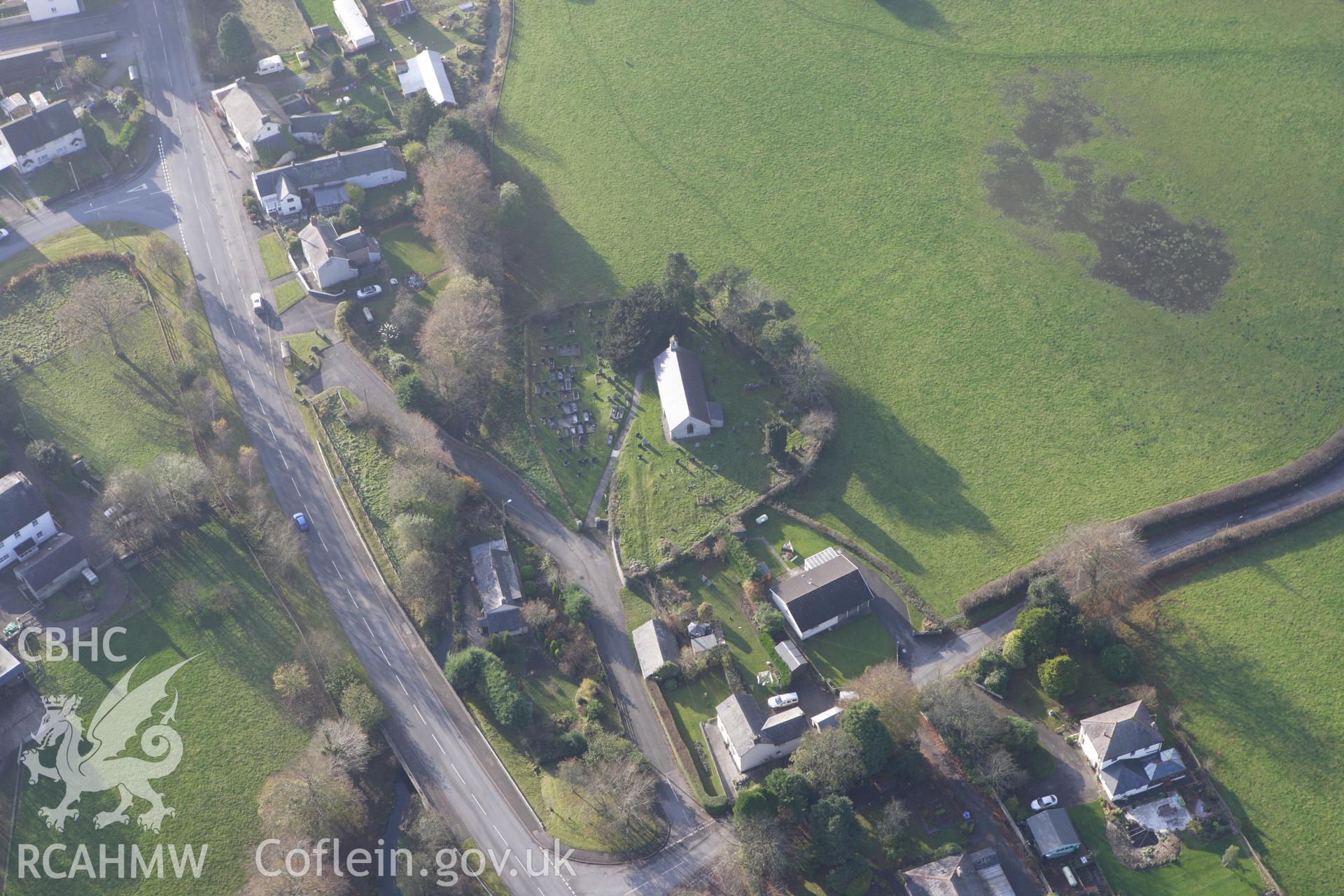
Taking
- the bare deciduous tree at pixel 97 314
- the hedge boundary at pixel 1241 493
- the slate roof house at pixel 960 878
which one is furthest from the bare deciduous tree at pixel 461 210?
the slate roof house at pixel 960 878

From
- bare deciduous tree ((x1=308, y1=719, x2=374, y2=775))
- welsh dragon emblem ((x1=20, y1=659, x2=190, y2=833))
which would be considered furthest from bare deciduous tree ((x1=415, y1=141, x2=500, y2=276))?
welsh dragon emblem ((x1=20, y1=659, x2=190, y2=833))

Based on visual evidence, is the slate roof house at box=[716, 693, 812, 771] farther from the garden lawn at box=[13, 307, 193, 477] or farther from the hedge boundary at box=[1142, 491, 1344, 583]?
the garden lawn at box=[13, 307, 193, 477]

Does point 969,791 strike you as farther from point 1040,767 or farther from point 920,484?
point 920,484

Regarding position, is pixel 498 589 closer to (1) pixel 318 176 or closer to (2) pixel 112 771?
(2) pixel 112 771

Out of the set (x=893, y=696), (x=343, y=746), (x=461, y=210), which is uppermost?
(x=461, y=210)

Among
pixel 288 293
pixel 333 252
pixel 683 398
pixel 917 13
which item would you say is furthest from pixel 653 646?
pixel 917 13

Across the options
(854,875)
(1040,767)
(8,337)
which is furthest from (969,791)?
(8,337)
